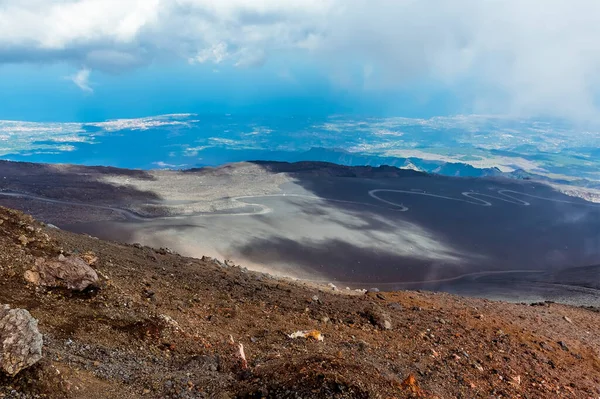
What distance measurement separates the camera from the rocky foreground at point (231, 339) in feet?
23.2

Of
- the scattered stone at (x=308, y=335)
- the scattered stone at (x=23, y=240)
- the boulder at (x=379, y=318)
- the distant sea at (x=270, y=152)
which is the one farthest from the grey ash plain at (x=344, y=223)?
the distant sea at (x=270, y=152)

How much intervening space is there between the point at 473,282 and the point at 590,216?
39032mm

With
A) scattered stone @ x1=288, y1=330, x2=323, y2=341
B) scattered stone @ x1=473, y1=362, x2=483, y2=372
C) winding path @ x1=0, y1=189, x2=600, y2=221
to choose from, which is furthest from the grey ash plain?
scattered stone @ x1=288, y1=330, x2=323, y2=341

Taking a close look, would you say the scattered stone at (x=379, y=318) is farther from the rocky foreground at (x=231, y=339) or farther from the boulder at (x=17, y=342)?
the boulder at (x=17, y=342)

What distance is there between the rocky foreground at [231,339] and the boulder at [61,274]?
0.09ft

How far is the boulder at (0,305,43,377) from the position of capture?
597 cm

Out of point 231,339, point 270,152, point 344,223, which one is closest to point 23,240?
point 231,339

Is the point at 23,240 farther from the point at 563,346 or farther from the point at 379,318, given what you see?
the point at 563,346

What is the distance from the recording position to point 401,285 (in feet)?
114

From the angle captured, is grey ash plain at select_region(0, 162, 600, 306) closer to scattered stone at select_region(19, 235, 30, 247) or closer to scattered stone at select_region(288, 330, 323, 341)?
scattered stone at select_region(288, 330, 323, 341)

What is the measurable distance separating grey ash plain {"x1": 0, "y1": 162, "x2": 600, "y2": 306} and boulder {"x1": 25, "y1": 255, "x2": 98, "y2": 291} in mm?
23065

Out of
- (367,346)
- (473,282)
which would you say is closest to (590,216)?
(473,282)

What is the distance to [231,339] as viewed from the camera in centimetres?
1026

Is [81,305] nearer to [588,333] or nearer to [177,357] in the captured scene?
[177,357]
